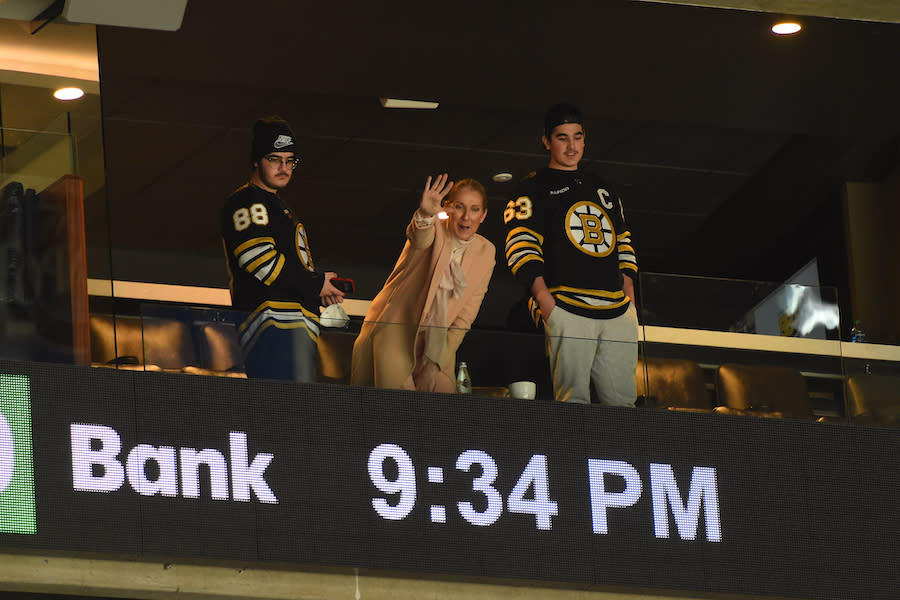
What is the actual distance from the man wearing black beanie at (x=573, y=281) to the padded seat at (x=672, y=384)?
7 cm

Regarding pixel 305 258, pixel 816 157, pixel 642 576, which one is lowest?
pixel 642 576

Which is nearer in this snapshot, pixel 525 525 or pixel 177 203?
pixel 525 525

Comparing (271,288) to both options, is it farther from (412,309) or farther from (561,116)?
(561,116)

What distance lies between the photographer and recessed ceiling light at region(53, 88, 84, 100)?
779cm

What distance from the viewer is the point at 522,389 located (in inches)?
315

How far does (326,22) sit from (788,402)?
349 centimetres

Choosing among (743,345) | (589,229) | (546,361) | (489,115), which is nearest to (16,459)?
(546,361)

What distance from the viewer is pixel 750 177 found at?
45.3ft

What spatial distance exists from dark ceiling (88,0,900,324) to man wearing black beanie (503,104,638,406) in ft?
7.69

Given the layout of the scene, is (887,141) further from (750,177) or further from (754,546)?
(754,546)

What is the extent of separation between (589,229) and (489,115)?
4264 mm

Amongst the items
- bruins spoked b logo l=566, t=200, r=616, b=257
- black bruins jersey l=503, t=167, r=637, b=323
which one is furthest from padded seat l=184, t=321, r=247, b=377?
bruins spoked b logo l=566, t=200, r=616, b=257

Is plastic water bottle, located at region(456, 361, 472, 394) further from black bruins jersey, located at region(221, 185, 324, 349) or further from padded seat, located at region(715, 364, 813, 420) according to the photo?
padded seat, located at region(715, 364, 813, 420)

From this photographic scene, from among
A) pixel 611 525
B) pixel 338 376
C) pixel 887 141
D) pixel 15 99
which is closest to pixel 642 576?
pixel 611 525
